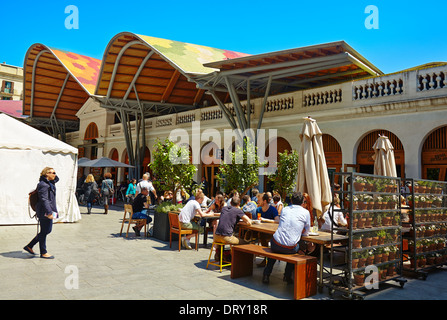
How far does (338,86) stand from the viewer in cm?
1346

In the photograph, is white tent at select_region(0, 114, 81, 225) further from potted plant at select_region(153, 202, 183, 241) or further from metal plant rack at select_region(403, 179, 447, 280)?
metal plant rack at select_region(403, 179, 447, 280)

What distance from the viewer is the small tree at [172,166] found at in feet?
34.8

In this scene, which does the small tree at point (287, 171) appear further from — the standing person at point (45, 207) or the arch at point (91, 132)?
the arch at point (91, 132)

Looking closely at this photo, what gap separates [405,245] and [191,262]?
4.31 metres

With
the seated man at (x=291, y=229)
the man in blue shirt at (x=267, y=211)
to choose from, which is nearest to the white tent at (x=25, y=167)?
the man in blue shirt at (x=267, y=211)

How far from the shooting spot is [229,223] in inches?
269

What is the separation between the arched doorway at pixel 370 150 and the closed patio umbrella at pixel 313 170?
6.34m

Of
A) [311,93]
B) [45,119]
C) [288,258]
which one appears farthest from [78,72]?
[288,258]

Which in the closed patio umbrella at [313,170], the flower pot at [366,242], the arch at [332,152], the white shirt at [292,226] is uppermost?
the arch at [332,152]

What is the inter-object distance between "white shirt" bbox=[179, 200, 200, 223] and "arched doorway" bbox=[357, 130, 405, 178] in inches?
297

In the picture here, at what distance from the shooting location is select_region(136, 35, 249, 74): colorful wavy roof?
17156mm

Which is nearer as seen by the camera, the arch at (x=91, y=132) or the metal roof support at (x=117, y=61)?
the metal roof support at (x=117, y=61)

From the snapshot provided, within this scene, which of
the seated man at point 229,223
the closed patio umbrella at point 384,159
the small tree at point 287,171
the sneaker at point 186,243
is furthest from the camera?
the small tree at point 287,171

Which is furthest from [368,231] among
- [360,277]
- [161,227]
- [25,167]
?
[25,167]
